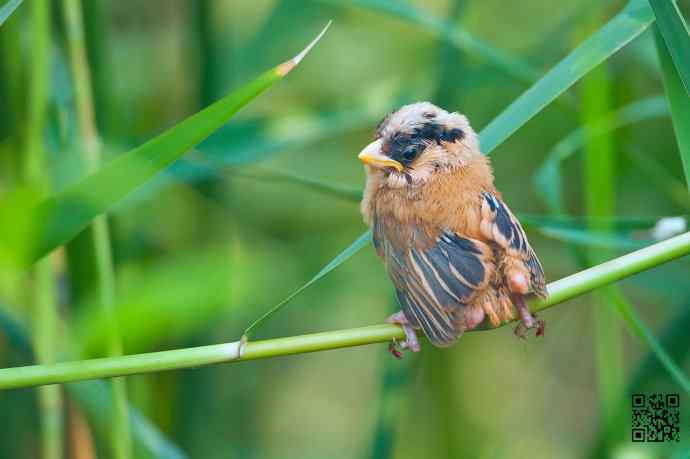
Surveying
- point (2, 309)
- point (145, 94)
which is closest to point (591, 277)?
point (2, 309)

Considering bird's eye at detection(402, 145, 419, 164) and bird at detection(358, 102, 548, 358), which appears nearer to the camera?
bird at detection(358, 102, 548, 358)

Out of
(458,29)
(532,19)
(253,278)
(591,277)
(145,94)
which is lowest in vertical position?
(591,277)

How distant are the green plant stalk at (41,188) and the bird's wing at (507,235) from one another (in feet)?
3.04

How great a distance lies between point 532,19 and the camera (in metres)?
4.11

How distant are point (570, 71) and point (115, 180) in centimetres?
83

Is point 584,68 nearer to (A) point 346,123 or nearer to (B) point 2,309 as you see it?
(A) point 346,123

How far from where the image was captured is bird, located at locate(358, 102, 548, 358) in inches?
63.4

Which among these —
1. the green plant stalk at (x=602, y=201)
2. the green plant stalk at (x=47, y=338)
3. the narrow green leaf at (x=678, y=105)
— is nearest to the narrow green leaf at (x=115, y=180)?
the green plant stalk at (x=47, y=338)

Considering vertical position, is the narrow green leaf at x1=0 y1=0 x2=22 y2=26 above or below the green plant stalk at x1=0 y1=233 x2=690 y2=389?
above

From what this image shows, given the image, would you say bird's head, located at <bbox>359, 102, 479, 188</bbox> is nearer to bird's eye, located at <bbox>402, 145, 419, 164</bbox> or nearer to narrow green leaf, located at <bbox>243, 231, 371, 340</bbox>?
bird's eye, located at <bbox>402, 145, 419, 164</bbox>

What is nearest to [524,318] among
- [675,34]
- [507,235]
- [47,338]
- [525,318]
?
[525,318]

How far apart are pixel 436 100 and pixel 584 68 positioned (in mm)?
739

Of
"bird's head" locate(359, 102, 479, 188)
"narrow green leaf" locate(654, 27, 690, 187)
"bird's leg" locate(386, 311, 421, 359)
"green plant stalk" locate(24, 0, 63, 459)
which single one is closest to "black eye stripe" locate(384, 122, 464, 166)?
"bird's head" locate(359, 102, 479, 188)

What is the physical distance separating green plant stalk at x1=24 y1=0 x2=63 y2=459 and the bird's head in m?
0.71
